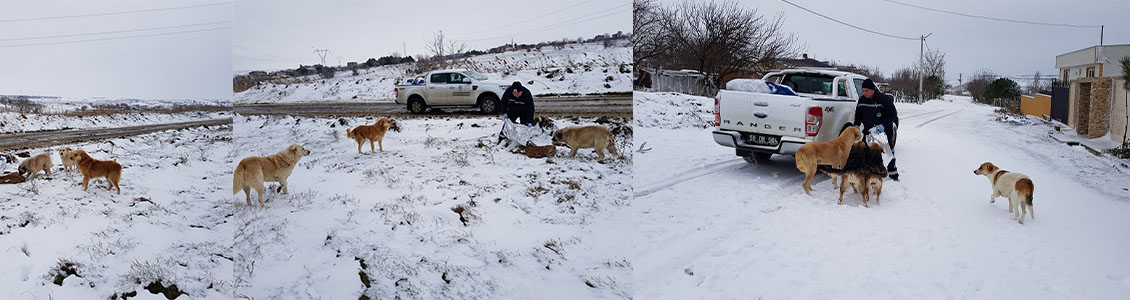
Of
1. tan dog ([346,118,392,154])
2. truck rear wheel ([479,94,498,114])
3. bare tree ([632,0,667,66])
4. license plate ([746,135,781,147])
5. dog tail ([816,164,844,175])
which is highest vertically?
bare tree ([632,0,667,66])

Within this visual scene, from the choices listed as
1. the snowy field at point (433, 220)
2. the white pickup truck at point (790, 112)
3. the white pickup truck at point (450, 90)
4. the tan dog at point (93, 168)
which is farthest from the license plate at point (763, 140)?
the tan dog at point (93, 168)

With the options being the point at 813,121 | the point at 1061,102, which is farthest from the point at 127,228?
the point at 1061,102

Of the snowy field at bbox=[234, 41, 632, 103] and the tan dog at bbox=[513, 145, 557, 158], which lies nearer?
the snowy field at bbox=[234, 41, 632, 103]

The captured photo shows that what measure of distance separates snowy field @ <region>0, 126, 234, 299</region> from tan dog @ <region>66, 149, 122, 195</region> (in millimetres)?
28

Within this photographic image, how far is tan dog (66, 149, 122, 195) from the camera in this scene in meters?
2.98

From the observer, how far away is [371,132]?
313 cm

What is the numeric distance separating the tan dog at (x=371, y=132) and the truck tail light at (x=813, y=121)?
2427 millimetres

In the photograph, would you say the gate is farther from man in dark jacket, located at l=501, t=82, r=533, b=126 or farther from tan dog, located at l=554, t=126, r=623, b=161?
man in dark jacket, located at l=501, t=82, r=533, b=126

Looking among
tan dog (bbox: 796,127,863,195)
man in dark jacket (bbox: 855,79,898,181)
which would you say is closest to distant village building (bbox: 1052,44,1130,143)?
man in dark jacket (bbox: 855,79,898,181)

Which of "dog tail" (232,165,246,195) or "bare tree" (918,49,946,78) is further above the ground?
"bare tree" (918,49,946,78)

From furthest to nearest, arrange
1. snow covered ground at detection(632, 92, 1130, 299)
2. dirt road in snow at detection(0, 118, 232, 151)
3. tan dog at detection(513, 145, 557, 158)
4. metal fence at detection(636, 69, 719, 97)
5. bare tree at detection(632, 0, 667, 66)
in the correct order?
1. metal fence at detection(636, 69, 719, 97)
2. bare tree at detection(632, 0, 667, 66)
3. tan dog at detection(513, 145, 557, 158)
4. dirt road in snow at detection(0, 118, 232, 151)
5. snow covered ground at detection(632, 92, 1130, 299)

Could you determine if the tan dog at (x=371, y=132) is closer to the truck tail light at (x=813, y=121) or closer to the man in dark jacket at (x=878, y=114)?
the truck tail light at (x=813, y=121)

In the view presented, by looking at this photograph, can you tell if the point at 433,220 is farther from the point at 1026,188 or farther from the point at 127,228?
the point at 1026,188

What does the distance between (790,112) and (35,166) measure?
401cm
